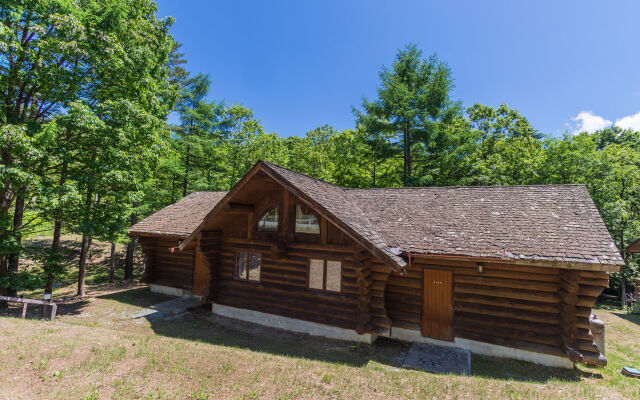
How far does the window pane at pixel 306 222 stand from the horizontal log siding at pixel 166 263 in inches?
313

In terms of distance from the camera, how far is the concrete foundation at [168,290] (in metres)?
15.3

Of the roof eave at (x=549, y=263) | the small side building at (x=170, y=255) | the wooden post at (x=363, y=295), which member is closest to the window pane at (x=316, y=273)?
the wooden post at (x=363, y=295)

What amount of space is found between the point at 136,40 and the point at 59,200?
8453mm

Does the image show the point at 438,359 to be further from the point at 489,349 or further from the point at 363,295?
the point at 363,295

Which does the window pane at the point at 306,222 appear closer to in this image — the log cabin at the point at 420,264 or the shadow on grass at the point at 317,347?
the log cabin at the point at 420,264

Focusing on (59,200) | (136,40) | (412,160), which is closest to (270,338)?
(59,200)

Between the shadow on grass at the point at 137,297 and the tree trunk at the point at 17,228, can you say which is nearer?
the tree trunk at the point at 17,228

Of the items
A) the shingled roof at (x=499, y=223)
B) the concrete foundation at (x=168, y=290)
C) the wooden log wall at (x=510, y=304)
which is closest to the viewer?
the wooden log wall at (x=510, y=304)

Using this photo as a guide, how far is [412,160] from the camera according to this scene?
25.2 metres

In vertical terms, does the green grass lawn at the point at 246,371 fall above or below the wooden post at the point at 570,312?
below

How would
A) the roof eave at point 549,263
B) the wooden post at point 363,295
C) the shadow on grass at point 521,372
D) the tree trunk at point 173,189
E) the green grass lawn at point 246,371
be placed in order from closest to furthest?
1. the green grass lawn at point 246,371
2. the roof eave at point 549,263
3. the shadow on grass at point 521,372
4. the wooden post at point 363,295
5. the tree trunk at point 173,189

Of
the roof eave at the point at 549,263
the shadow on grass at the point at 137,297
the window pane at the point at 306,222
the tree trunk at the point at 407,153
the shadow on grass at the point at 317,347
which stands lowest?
the shadow on grass at the point at 137,297

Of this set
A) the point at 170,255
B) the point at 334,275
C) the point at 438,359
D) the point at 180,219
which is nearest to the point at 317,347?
the point at 334,275

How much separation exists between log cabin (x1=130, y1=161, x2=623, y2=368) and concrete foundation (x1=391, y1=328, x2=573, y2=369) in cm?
3
